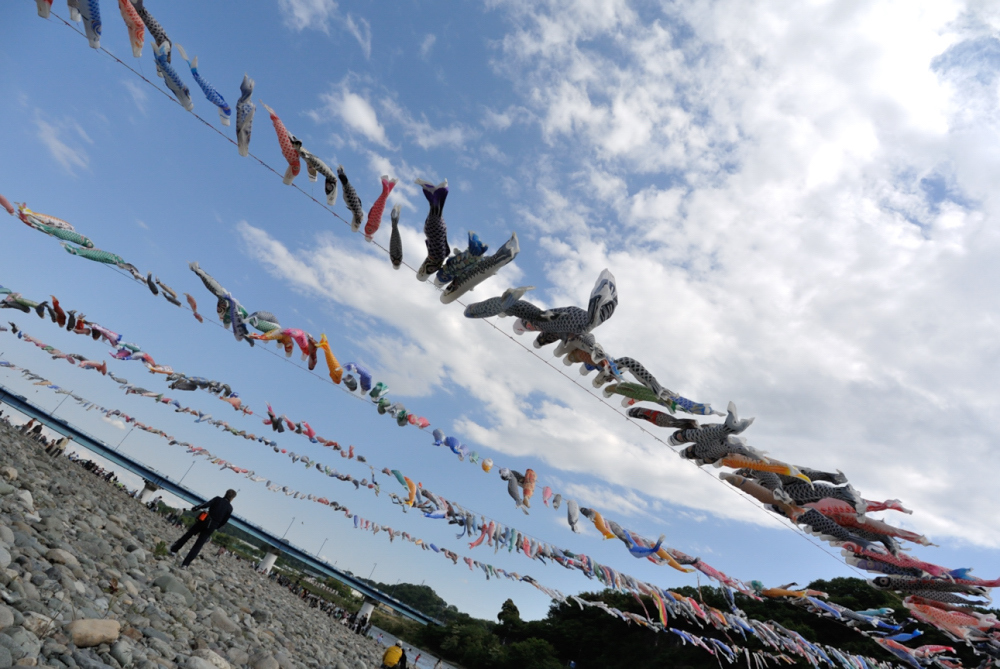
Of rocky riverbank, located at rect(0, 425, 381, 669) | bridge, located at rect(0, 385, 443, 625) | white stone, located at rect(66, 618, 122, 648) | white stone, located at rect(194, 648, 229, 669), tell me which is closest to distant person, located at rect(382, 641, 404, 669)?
rocky riverbank, located at rect(0, 425, 381, 669)

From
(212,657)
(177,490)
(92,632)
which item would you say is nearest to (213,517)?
(212,657)

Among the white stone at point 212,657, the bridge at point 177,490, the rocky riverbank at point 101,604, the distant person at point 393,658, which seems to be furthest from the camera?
the bridge at point 177,490

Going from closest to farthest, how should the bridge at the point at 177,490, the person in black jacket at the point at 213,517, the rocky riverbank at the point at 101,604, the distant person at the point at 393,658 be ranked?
the rocky riverbank at the point at 101,604 → the distant person at the point at 393,658 → the person in black jacket at the point at 213,517 → the bridge at the point at 177,490

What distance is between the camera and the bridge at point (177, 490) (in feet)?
117

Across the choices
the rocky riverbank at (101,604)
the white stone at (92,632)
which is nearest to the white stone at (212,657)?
the rocky riverbank at (101,604)

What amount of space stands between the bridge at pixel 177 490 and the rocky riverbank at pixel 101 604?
31.1 metres

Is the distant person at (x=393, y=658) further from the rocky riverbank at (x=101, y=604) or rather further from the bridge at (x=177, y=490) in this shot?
the bridge at (x=177, y=490)

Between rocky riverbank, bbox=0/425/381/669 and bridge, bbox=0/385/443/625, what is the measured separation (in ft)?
102

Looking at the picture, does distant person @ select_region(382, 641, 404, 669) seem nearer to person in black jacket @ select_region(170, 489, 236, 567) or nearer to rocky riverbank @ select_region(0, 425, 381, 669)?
rocky riverbank @ select_region(0, 425, 381, 669)

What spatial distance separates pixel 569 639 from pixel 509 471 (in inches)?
1494

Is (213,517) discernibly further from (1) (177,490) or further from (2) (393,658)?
(1) (177,490)

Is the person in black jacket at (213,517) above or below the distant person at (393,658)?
above

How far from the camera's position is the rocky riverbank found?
12.0 feet

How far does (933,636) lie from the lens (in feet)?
67.2
